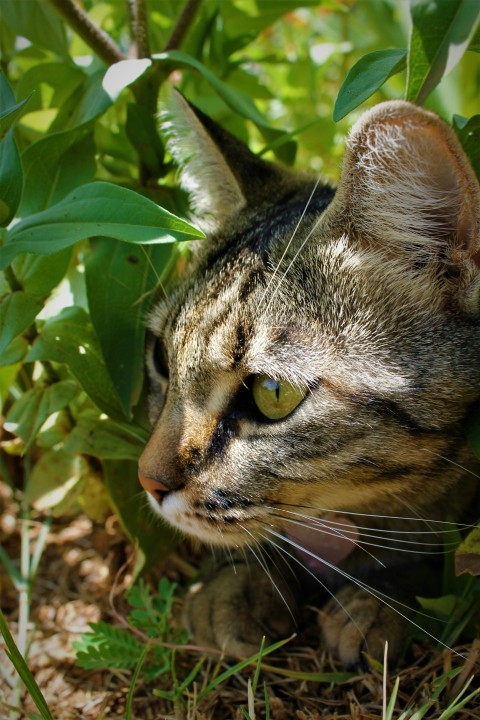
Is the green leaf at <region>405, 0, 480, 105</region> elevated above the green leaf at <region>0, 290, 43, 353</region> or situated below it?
above

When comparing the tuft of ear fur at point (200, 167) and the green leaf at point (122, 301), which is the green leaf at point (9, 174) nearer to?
the green leaf at point (122, 301)

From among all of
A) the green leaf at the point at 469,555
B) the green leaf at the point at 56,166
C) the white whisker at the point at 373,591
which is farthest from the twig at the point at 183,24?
the green leaf at the point at 469,555

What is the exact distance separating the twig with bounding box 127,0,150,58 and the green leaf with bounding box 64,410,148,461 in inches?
34.7

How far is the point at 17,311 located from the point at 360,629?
38.2 inches

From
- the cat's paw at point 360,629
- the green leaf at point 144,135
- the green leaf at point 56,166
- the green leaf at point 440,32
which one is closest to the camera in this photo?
the green leaf at point 440,32

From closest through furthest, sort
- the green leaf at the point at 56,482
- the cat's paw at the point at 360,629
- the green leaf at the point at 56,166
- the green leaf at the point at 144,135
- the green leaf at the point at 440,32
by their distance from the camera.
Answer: the green leaf at the point at 440,32 → the cat's paw at the point at 360,629 → the green leaf at the point at 56,166 → the green leaf at the point at 144,135 → the green leaf at the point at 56,482

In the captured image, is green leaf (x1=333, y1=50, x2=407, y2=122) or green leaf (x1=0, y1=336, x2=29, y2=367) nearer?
green leaf (x1=333, y1=50, x2=407, y2=122)

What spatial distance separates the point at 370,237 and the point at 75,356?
70 cm

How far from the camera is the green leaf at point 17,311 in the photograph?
1.38 meters

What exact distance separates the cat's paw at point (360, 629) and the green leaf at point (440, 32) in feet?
3.46

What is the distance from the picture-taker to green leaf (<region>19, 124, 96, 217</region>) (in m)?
1.52

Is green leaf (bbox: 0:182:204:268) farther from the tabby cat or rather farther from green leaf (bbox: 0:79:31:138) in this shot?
the tabby cat

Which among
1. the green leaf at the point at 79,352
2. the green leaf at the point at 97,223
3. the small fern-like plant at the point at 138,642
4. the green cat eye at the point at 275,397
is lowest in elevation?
the small fern-like plant at the point at 138,642

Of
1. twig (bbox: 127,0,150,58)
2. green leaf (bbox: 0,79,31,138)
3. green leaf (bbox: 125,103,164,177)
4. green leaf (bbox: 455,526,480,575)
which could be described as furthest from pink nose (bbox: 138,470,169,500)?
twig (bbox: 127,0,150,58)
